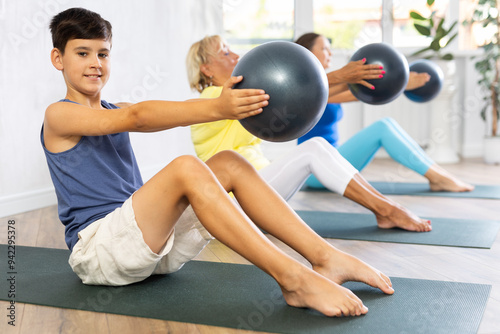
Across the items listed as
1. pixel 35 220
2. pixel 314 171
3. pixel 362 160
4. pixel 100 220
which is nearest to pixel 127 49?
pixel 35 220

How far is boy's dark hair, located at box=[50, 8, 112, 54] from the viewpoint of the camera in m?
1.61

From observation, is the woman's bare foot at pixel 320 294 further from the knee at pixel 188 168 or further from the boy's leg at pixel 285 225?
the knee at pixel 188 168

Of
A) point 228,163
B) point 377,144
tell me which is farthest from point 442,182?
point 228,163

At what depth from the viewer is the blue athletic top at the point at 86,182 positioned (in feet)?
5.26

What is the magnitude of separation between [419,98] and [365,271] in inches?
70.5

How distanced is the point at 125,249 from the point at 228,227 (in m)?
0.31

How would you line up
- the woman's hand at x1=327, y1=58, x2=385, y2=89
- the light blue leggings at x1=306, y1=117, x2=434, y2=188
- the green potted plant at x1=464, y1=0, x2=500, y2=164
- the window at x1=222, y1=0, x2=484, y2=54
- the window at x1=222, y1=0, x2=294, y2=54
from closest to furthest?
the woman's hand at x1=327, y1=58, x2=385, y2=89, the light blue leggings at x1=306, y1=117, x2=434, y2=188, the green potted plant at x1=464, y1=0, x2=500, y2=164, the window at x1=222, y1=0, x2=294, y2=54, the window at x1=222, y1=0, x2=484, y2=54

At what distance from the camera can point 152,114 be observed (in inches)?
55.2

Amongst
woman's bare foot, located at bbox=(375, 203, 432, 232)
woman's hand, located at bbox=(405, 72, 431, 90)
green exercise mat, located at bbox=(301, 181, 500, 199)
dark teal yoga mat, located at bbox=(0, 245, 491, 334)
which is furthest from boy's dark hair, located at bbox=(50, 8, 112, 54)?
green exercise mat, located at bbox=(301, 181, 500, 199)

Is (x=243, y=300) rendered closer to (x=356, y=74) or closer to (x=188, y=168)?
(x=188, y=168)

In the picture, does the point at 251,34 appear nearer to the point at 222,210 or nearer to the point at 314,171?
the point at 314,171

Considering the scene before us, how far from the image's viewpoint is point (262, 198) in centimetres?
162

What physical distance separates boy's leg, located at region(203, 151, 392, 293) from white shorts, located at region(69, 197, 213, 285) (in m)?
0.16

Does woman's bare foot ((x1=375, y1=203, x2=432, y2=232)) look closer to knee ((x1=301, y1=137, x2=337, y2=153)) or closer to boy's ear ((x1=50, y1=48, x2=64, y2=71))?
knee ((x1=301, y1=137, x2=337, y2=153))
